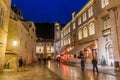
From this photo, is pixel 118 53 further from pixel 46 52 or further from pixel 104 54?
pixel 46 52

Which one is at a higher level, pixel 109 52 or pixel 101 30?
pixel 101 30

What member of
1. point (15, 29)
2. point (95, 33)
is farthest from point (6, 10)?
point (95, 33)

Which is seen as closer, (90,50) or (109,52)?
(109,52)

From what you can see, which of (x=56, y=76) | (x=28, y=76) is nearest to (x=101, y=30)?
(x=56, y=76)

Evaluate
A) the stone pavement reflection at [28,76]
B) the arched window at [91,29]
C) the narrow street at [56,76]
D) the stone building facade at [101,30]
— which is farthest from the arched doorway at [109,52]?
the stone pavement reflection at [28,76]

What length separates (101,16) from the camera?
82.2 ft

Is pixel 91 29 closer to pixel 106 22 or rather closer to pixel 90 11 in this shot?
pixel 90 11

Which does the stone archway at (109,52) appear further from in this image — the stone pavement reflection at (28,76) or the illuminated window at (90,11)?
the stone pavement reflection at (28,76)

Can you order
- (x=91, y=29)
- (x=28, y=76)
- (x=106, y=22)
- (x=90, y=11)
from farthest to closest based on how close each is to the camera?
(x=90, y=11) → (x=91, y=29) → (x=106, y=22) → (x=28, y=76)

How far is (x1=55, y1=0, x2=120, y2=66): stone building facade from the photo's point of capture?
65.3ft

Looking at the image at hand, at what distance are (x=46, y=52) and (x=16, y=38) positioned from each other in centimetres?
5654

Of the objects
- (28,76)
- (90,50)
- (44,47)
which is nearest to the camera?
(28,76)

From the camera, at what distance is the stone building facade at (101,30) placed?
1989cm

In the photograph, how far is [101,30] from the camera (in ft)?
82.5
